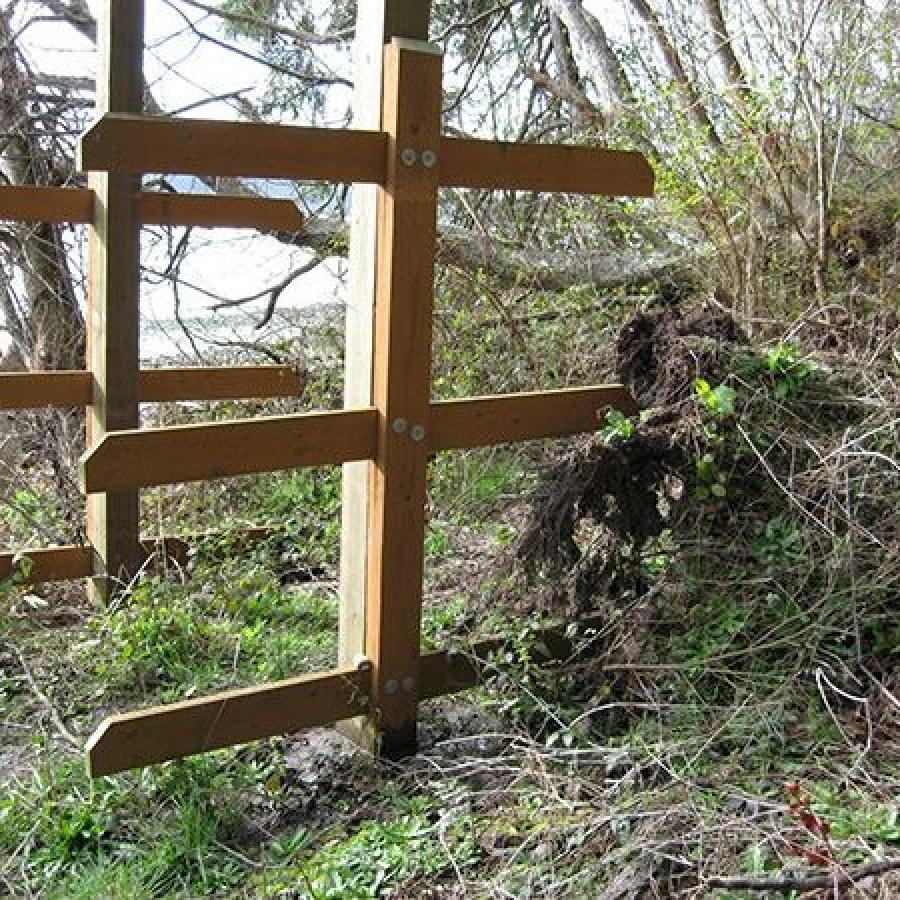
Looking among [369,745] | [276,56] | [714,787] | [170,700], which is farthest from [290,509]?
[276,56]

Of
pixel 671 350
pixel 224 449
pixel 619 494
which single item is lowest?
pixel 619 494

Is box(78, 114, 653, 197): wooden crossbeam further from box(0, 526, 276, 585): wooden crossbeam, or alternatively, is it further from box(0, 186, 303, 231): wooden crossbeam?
box(0, 526, 276, 585): wooden crossbeam

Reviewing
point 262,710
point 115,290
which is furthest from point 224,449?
point 115,290

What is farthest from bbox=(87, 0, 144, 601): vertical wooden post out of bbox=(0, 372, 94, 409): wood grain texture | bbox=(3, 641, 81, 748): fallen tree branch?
bbox=(3, 641, 81, 748): fallen tree branch

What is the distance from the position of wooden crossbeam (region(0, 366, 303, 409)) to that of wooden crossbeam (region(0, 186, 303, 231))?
0.62 m

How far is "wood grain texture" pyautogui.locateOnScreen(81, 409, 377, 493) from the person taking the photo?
2.82 metres

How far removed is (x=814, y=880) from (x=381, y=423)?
167 cm

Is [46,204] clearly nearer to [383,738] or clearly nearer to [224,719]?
[224,719]

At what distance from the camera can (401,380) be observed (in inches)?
128

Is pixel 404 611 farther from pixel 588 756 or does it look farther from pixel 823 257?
→ pixel 823 257

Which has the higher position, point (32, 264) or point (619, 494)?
point (32, 264)

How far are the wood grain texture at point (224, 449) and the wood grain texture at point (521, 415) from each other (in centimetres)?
27

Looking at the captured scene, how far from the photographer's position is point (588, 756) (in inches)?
125

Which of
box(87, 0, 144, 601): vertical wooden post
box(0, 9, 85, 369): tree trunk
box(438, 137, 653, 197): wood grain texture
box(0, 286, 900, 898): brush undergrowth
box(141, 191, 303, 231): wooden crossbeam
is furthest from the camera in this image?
box(0, 9, 85, 369): tree trunk
